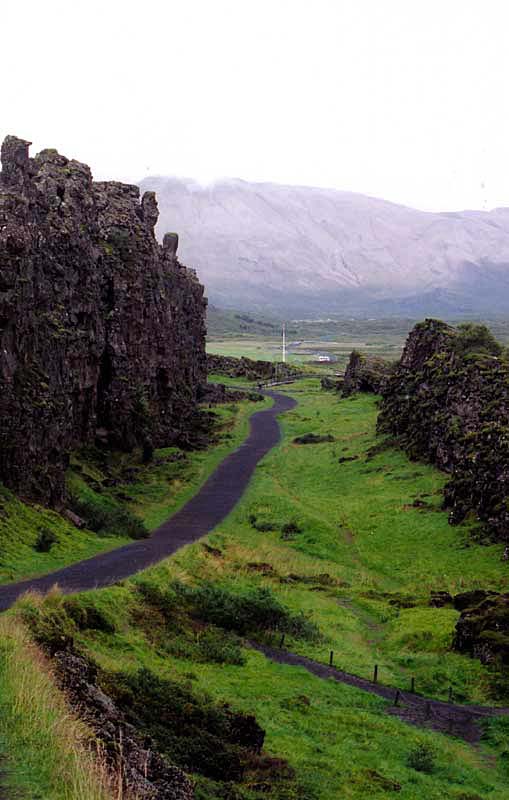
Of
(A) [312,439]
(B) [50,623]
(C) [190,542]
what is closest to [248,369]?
(A) [312,439]

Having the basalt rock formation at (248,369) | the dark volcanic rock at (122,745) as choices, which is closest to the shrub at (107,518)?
the dark volcanic rock at (122,745)

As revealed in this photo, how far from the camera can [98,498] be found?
2318 inches

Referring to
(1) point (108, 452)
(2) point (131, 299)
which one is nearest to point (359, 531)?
(1) point (108, 452)

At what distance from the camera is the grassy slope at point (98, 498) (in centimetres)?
3897

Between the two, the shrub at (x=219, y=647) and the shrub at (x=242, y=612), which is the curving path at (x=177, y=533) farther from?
the shrub at (x=219, y=647)

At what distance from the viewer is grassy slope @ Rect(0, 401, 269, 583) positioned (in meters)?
39.0

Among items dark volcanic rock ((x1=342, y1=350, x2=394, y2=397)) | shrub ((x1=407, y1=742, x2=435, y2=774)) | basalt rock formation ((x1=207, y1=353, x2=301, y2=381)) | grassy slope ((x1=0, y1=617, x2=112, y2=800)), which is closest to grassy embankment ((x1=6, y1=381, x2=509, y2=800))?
shrub ((x1=407, y1=742, x2=435, y2=774))

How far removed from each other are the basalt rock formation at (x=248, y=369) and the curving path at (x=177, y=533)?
69.2 metres

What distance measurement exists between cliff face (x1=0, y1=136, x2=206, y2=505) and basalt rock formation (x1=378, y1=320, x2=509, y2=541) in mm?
23995

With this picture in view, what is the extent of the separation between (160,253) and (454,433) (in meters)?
41.2

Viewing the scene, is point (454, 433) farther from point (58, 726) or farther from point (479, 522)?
point (58, 726)

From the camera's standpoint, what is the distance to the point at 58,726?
48.4 ft

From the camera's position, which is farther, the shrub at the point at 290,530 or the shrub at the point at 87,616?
the shrub at the point at 290,530

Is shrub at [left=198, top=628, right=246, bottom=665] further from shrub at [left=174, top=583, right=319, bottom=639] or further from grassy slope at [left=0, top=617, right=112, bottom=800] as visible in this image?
grassy slope at [left=0, top=617, right=112, bottom=800]
